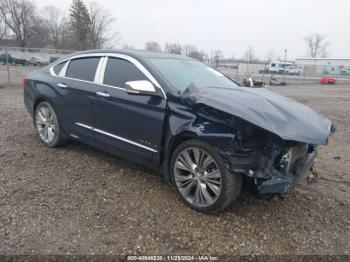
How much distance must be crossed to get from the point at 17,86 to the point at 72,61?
11895 mm

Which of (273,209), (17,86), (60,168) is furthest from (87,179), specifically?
(17,86)

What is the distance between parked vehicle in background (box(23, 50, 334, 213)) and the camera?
276cm

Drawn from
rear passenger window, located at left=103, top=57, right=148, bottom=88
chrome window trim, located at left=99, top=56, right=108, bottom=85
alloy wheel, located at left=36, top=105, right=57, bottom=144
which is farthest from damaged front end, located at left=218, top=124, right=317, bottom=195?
alloy wheel, located at left=36, top=105, right=57, bottom=144

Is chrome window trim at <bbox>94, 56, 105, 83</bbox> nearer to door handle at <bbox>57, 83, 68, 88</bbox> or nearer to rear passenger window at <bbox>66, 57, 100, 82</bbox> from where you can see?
rear passenger window at <bbox>66, 57, 100, 82</bbox>

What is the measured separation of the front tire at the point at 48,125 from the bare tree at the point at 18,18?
243 feet

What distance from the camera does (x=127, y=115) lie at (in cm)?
362

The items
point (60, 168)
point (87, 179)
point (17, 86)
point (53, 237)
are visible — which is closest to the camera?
point (53, 237)

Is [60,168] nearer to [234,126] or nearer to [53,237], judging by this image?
[53,237]

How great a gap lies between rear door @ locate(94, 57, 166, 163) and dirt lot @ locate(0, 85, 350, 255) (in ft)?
1.52

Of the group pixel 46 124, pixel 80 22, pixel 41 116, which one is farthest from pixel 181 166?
pixel 80 22

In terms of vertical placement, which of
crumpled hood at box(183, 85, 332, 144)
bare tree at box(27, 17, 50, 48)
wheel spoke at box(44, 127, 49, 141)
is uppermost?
bare tree at box(27, 17, 50, 48)

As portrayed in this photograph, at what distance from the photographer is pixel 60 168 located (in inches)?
163

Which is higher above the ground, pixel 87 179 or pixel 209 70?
pixel 209 70

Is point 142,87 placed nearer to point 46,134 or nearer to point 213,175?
point 213,175
